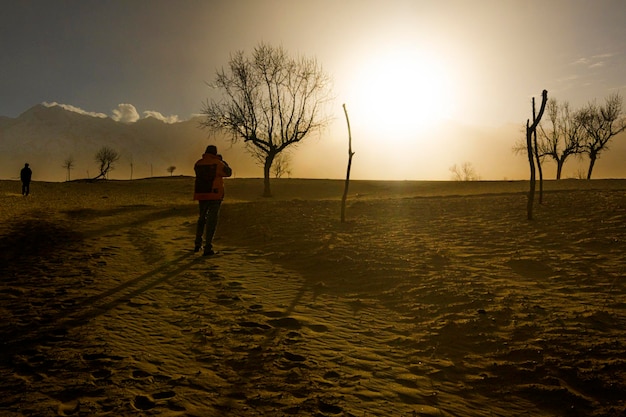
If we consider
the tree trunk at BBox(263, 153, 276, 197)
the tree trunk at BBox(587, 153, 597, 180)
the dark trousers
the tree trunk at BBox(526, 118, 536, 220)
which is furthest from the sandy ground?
the tree trunk at BBox(587, 153, 597, 180)

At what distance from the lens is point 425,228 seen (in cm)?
1262

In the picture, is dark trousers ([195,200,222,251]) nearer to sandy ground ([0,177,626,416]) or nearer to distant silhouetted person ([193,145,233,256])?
distant silhouetted person ([193,145,233,256])

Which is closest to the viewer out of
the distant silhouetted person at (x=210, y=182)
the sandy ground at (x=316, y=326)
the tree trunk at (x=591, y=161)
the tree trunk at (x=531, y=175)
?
the sandy ground at (x=316, y=326)

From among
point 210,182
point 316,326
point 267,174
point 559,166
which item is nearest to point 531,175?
point 210,182

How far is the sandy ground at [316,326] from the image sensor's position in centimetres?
329

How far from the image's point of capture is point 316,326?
5.05 metres

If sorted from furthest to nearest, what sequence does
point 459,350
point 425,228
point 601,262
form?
point 425,228, point 601,262, point 459,350

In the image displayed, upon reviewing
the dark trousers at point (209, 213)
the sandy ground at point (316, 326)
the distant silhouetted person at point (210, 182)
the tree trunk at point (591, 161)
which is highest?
the tree trunk at point (591, 161)

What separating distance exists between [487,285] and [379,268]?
82.1 inches

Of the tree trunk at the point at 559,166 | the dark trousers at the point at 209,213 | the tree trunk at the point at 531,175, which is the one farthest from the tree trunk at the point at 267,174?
the tree trunk at the point at 559,166

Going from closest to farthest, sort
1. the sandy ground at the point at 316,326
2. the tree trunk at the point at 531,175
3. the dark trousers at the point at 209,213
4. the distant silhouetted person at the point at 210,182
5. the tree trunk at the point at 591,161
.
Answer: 1. the sandy ground at the point at 316,326
2. the distant silhouetted person at the point at 210,182
3. the dark trousers at the point at 209,213
4. the tree trunk at the point at 531,175
5. the tree trunk at the point at 591,161

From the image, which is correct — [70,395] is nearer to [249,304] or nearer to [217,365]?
[217,365]

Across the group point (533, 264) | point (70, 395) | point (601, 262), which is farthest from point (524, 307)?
point (70, 395)

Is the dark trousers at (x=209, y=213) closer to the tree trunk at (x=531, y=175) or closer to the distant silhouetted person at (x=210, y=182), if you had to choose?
the distant silhouetted person at (x=210, y=182)
